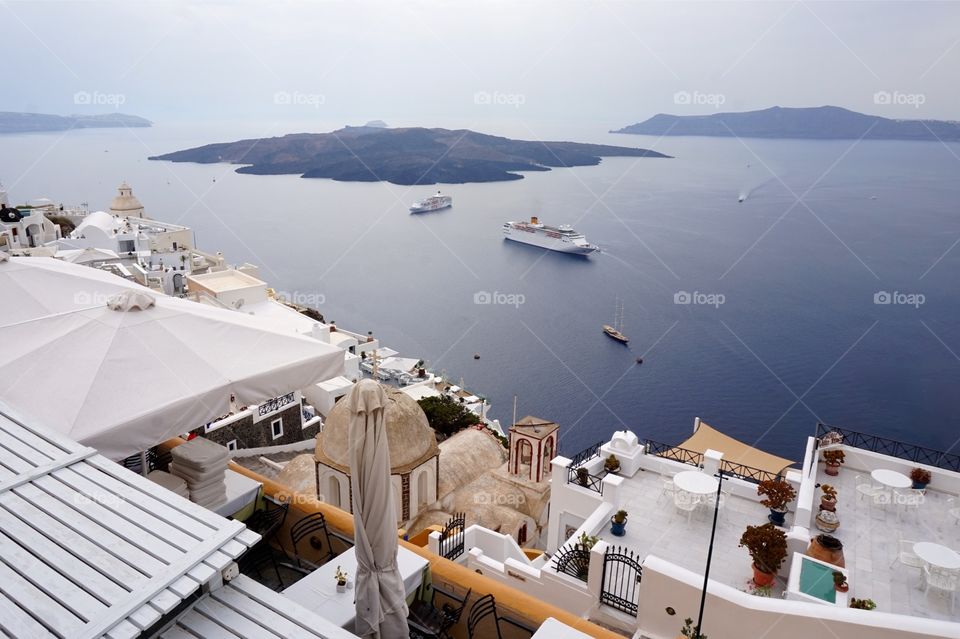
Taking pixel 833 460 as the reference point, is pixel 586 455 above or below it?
below

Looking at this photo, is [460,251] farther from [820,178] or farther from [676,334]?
[820,178]

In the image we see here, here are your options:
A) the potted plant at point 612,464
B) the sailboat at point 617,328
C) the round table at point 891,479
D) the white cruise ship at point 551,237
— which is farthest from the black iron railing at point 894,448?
the white cruise ship at point 551,237

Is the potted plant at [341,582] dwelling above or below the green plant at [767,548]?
above

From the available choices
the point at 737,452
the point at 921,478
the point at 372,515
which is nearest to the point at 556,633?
the point at 372,515

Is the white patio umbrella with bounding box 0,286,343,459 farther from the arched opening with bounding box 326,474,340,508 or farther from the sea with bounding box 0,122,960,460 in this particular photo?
the sea with bounding box 0,122,960,460

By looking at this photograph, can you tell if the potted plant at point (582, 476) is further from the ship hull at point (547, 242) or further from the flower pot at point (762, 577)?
the ship hull at point (547, 242)

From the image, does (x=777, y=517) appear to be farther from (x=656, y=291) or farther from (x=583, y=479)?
(x=656, y=291)

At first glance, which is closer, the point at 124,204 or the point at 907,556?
the point at 907,556
